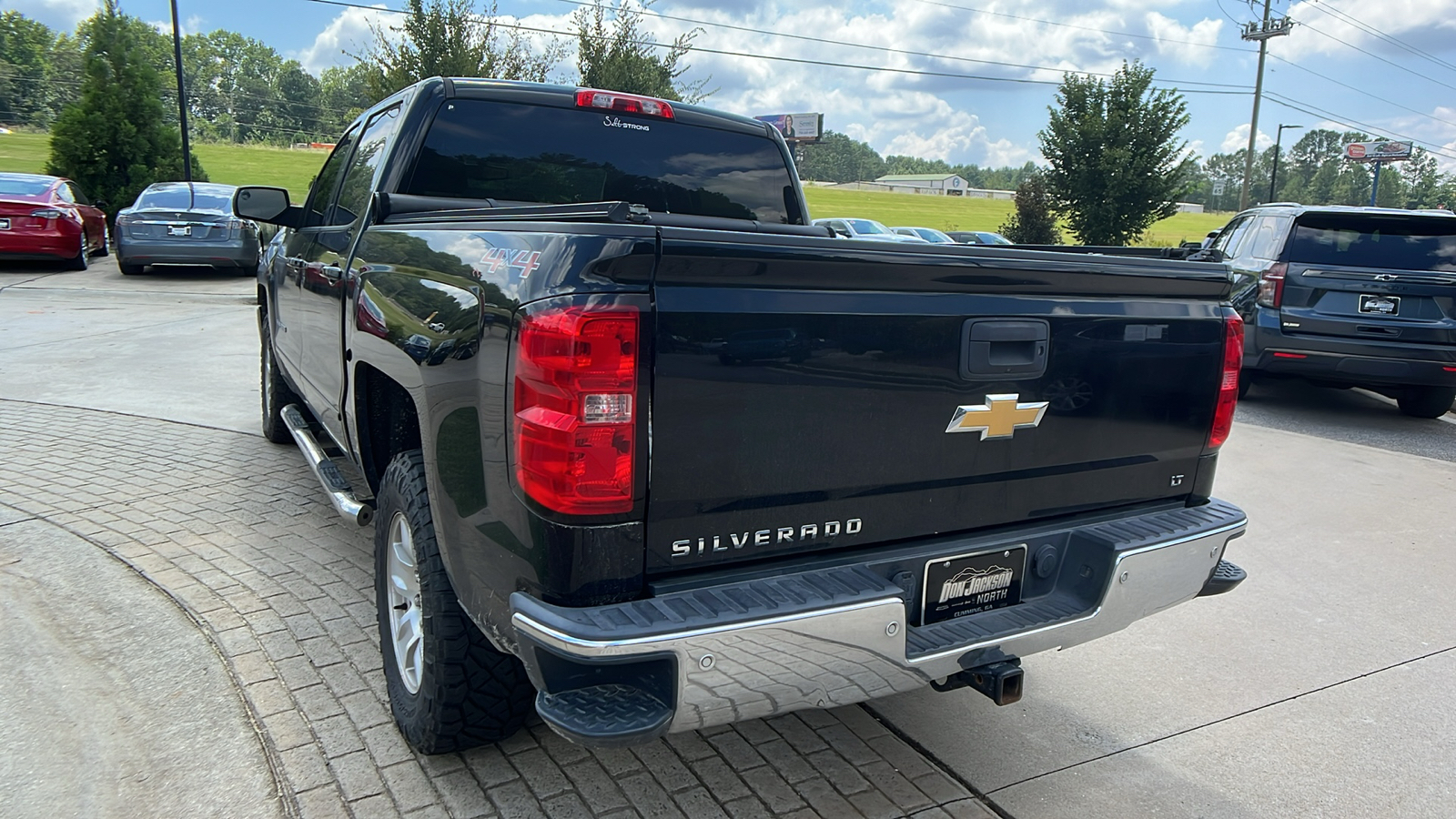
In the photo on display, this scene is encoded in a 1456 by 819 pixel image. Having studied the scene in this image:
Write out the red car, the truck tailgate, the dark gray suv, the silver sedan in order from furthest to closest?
1. the silver sedan
2. the red car
3. the dark gray suv
4. the truck tailgate

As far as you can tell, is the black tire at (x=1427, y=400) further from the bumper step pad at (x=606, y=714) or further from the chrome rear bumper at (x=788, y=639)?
the bumper step pad at (x=606, y=714)

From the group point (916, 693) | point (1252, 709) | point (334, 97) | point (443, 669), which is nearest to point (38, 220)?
point (443, 669)

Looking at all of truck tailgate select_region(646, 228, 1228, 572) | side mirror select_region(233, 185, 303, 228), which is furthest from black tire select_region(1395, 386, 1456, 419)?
side mirror select_region(233, 185, 303, 228)

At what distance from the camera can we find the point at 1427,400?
8.85 metres

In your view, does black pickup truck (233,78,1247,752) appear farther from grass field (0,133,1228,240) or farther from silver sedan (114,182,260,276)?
grass field (0,133,1228,240)

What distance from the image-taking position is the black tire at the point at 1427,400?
28.7 feet

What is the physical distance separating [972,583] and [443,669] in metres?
1.45

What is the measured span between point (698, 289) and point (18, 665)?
119 inches

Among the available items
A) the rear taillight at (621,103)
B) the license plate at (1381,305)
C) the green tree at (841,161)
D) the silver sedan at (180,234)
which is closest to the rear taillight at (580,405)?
the rear taillight at (621,103)

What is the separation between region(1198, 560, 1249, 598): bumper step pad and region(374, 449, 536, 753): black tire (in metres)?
2.08

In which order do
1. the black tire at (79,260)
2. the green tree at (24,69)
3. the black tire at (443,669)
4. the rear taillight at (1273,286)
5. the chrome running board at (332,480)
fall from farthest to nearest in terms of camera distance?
the green tree at (24,69)
the black tire at (79,260)
the rear taillight at (1273,286)
the chrome running board at (332,480)
the black tire at (443,669)

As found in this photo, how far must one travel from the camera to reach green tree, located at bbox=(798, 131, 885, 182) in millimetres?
124750

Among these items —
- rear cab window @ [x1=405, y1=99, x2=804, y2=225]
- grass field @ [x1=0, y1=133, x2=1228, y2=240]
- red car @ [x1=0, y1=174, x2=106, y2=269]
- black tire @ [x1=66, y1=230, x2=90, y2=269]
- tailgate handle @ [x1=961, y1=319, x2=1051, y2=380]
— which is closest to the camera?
tailgate handle @ [x1=961, y1=319, x2=1051, y2=380]

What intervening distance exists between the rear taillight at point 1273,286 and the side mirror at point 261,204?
25.7 feet
